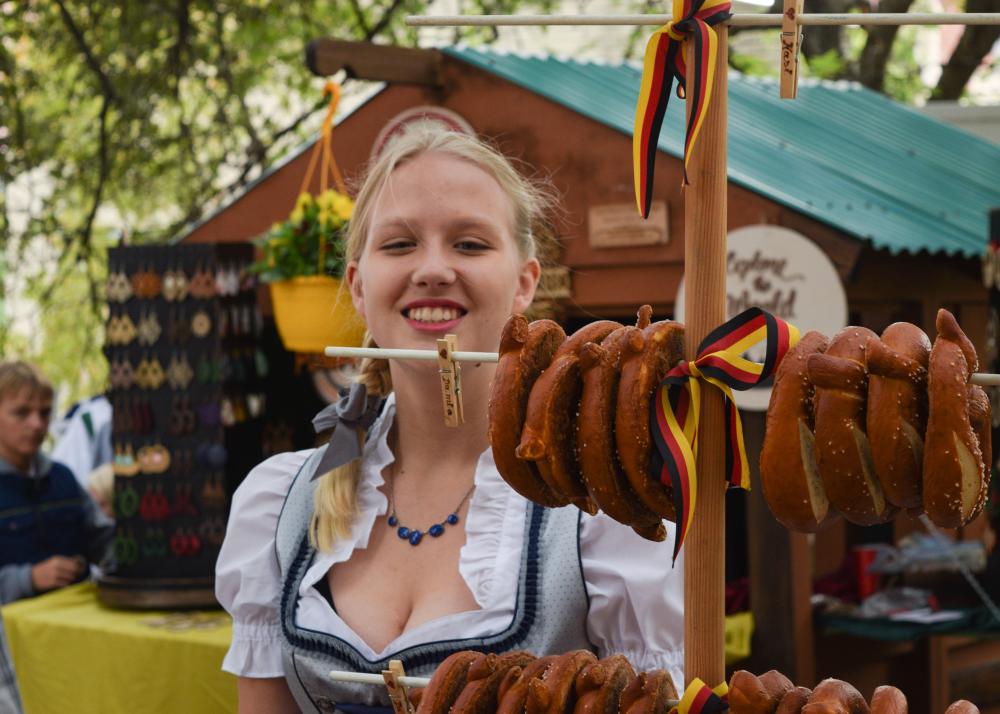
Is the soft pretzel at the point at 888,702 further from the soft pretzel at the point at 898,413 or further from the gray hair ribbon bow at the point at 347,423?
the gray hair ribbon bow at the point at 347,423

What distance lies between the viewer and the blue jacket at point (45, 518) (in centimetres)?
472

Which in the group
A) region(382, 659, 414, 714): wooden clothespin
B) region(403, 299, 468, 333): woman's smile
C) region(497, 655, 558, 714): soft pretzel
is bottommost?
region(382, 659, 414, 714): wooden clothespin

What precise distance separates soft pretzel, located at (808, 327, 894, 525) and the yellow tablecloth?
2688mm

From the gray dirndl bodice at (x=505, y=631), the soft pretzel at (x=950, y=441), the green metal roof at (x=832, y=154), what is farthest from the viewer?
the green metal roof at (x=832, y=154)

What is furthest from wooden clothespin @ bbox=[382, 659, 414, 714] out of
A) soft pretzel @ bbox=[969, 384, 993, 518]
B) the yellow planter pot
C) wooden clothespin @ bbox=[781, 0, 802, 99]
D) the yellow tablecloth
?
the yellow planter pot

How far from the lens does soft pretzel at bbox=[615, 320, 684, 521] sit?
53.9 inches

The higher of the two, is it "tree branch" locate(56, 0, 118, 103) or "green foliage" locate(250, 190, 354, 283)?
"tree branch" locate(56, 0, 118, 103)

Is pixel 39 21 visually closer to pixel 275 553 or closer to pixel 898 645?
pixel 898 645

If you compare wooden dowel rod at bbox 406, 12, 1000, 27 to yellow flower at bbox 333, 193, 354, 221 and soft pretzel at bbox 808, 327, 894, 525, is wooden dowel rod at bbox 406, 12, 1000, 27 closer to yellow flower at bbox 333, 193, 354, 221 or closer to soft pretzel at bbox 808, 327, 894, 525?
soft pretzel at bbox 808, 327, 894, 525

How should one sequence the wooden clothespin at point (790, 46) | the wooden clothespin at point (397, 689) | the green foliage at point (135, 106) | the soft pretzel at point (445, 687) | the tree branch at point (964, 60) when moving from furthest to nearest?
the green foliage at point (135, 106) < the tree branch at point (964, 60) < the wooden clothespin at point (397, 689) < the soft pretzel at point (445, 687) < the wooden clothespin at point (790, 46)

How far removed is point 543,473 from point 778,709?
1.23 ft

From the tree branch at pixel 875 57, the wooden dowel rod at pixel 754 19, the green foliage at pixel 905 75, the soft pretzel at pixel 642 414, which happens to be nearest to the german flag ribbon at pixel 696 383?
the soft pretzel at pixel 642 414

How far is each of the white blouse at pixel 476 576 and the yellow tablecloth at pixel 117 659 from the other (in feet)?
4.96

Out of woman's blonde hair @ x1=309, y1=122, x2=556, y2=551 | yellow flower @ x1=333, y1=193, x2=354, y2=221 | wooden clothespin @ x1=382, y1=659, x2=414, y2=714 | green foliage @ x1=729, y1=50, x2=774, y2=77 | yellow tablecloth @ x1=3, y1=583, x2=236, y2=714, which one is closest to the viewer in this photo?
wooden clothespin @ x1=382, y1=659, x2=414, y2=714
